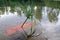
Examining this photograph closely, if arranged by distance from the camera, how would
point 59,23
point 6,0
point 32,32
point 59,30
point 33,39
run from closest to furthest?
point 33,39 < point 32,32 < point 59,30 < point 59,23 < point 6,0

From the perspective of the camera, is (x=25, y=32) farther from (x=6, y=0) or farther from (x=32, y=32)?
(x=6, y=0)

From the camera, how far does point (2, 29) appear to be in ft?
38.3

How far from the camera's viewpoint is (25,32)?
10.9 meters

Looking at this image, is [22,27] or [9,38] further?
[22,27]

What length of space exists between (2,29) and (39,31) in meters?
2.31

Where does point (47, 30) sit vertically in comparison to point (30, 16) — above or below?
below

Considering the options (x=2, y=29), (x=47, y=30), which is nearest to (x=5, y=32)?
(x=2, y=29)

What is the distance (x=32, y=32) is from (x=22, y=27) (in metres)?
1.41

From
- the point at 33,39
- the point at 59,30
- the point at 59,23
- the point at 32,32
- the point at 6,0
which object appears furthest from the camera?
the point at 6,0

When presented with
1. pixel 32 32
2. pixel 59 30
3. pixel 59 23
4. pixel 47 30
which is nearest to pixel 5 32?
pixel 32 32

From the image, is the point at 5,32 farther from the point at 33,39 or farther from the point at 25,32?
the point at 33,39

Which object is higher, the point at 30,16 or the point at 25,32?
the point at 30,16

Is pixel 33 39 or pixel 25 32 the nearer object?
pixel 33 39

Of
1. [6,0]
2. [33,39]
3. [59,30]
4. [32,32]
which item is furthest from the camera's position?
[6,0]
